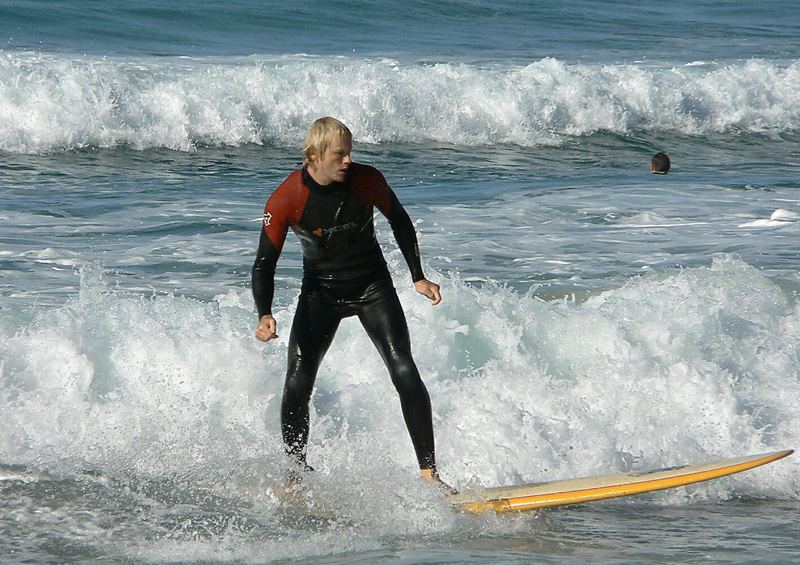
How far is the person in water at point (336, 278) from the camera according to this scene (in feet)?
17.1

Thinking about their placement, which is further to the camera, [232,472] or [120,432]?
[120,432]

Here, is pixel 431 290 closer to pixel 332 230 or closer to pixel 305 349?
pixel 332 230

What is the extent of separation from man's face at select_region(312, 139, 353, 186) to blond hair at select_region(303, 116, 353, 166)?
2cm

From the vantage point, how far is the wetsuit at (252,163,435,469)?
524 cm

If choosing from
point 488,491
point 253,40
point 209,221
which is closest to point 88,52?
point 253,40

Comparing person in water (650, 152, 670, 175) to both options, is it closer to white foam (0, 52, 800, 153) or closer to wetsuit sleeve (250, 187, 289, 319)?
white foam (0, 52, 800, 153)

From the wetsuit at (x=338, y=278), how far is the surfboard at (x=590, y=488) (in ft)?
0.99

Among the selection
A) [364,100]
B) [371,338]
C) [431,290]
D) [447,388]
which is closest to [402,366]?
[371,338]

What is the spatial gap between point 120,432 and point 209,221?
4769 mm

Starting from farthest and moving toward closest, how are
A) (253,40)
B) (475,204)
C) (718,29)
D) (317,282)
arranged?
1. (718,29)
2. (253,40)
3. (475,204)
4. (317,282)

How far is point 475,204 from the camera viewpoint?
1221 centimetres

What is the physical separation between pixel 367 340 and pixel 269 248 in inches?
85.9

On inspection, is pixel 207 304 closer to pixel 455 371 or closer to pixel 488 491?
pixel 455 371

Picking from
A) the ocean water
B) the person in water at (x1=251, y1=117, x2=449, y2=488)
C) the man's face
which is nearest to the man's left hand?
the person in water at (x1=251, y1=117, x2=449, y2=488)
